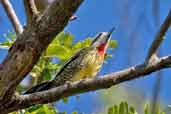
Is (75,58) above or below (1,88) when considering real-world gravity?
above

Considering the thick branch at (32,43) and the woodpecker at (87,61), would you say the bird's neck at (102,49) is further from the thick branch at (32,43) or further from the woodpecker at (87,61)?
the thick branch at (32,43)

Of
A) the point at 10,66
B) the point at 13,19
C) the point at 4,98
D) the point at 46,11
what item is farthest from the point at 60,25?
the point at 13,19

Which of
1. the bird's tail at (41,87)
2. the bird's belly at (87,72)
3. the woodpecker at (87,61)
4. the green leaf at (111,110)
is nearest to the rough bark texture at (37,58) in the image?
the bird's tail at (41,87)

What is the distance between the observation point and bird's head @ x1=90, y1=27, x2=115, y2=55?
2137 mm

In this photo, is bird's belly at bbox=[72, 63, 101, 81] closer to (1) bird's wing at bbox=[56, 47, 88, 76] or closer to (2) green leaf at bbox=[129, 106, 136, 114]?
(1) bird's wing at bbox=[56, 47, 88, 76]

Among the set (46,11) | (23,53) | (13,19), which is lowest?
(23,53)

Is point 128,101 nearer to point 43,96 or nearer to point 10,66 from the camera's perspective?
point 43,96

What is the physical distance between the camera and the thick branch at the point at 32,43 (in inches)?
57.9

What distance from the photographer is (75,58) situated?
216 centimetres

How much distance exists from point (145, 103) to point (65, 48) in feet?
1.52

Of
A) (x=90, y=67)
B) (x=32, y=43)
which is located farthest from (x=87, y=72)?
(x=32, y=43)

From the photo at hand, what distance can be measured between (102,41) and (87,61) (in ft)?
0.41

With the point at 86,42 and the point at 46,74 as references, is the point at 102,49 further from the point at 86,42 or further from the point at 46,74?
the point at 46,74

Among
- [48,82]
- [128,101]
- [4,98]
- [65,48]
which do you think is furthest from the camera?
[65,48]
